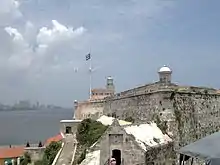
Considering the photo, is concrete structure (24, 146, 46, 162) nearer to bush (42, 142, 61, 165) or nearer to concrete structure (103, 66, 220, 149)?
bush (42, 142, 61, 165)

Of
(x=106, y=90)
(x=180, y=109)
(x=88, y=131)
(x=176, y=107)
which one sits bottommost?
(x=88, y=131)

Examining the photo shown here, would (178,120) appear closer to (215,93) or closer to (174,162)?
(174,162)

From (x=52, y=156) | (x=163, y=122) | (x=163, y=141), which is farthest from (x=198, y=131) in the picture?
(x=52, y=156)

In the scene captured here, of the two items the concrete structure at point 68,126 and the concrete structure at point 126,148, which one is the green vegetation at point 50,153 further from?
the concrete structure at point 126,148

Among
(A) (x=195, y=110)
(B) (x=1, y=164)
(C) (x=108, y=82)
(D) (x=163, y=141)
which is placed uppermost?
(C) (x=108, y=82)

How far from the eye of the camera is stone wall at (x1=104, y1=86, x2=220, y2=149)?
2253 cm

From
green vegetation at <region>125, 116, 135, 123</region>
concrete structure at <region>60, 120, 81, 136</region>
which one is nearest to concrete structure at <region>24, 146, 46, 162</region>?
concrete structure at <region>60, 120, 81, 136</region>

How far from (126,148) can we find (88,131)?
8.72 m

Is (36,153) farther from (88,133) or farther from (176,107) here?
(176,107)

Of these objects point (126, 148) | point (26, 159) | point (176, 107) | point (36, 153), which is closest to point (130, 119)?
point (176, 107)

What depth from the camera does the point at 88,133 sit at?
26.0 m

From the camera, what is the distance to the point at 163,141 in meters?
20.2

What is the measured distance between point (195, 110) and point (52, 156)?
1014 centimetres

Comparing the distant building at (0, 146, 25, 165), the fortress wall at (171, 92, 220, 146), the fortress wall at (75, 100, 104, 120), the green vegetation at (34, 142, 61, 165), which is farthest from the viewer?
the distant building at (0, 146, 25, 165)
